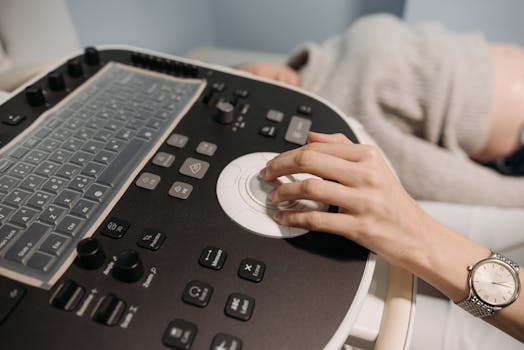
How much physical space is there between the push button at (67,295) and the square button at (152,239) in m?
0.06

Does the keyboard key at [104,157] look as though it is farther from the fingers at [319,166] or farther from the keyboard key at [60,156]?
the fingers at [319,166]

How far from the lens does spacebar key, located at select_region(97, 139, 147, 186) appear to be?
389 mm

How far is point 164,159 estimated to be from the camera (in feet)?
1.37

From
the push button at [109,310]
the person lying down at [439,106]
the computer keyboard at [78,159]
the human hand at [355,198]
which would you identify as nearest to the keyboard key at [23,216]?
the computer keyboard at [78,159]

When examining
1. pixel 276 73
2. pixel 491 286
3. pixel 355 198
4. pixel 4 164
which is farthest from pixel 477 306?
pixel 276 73

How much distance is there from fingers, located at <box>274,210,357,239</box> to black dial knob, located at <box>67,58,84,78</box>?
35cm

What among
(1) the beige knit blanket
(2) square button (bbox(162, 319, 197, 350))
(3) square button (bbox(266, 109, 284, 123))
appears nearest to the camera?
(2) square button (bbox(162, 319, 197, 350))

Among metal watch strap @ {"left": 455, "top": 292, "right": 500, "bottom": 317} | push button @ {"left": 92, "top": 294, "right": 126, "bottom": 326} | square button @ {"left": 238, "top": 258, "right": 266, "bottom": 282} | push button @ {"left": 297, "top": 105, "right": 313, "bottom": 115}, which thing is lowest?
metal watch strap @ {"left": 455, "top": 292, "right": 500, "bottom": 317}

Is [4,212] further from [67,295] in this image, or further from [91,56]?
[91,56]

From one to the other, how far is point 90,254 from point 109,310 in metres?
0.05

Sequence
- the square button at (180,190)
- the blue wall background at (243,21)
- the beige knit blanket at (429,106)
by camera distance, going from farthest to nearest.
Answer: the blue wall background at (243,21), the beige knit blanket at (429,106), the square button at (180,190)

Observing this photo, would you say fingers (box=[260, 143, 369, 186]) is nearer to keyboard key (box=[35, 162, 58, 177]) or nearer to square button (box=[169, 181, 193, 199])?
square button (box=[169, 181, 193, 199])

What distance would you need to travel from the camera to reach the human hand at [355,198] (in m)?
0.36

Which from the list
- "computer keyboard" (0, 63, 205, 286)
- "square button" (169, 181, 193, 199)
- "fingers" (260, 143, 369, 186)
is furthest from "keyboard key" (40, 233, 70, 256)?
"fingers" (260, 143, 369, 186)
